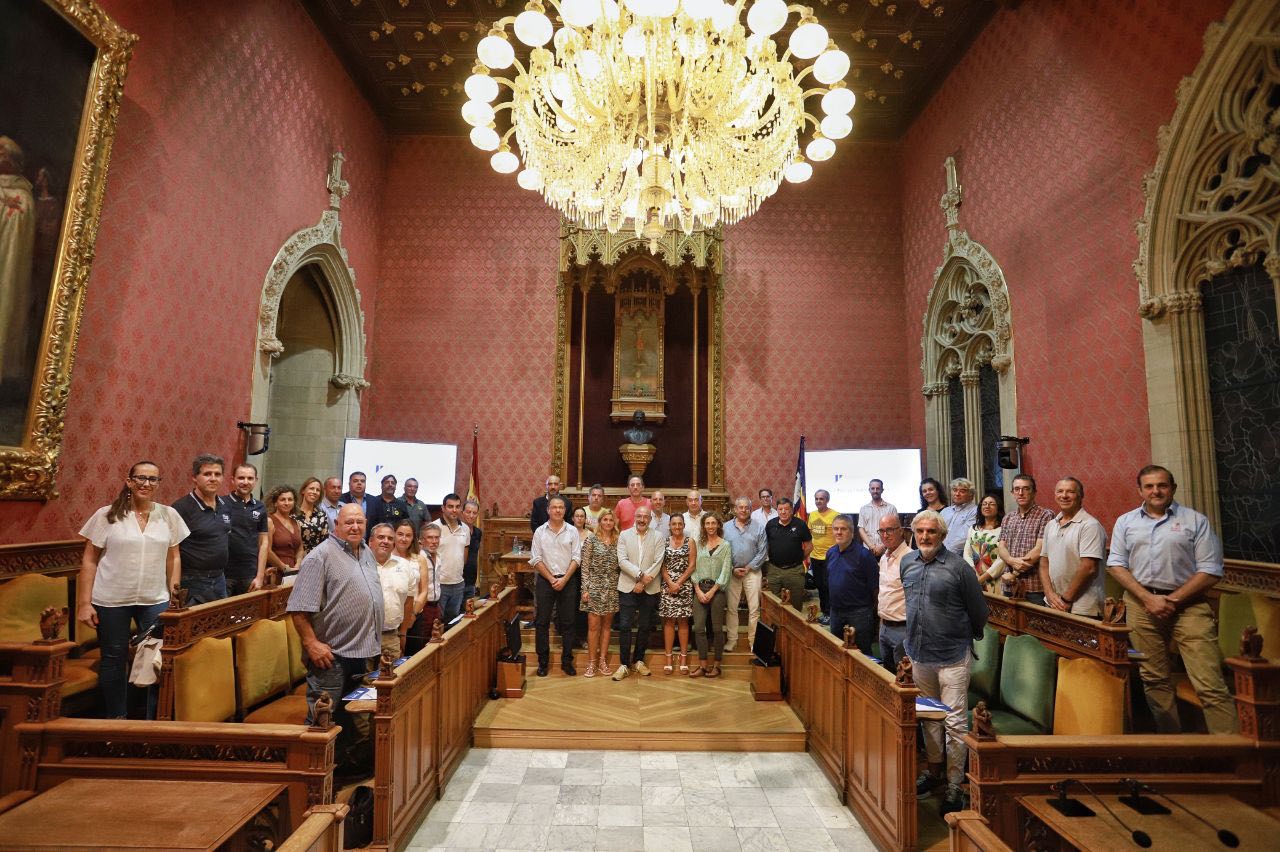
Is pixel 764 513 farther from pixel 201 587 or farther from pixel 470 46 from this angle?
pixel 470 46

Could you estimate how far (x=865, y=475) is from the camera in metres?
7.87

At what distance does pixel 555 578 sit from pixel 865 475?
13.9ft

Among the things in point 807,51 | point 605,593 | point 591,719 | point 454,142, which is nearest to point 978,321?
point 807,51

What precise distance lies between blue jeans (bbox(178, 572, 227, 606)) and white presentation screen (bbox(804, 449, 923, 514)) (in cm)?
625

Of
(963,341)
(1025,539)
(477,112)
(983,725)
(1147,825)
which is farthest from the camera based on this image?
(963,341)

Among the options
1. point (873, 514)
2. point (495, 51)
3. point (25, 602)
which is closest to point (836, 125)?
point (495, 51)

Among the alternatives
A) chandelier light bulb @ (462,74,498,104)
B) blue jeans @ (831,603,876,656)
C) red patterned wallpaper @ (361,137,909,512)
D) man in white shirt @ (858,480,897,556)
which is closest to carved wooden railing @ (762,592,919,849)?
blue jeans @ (831,603,876,656)

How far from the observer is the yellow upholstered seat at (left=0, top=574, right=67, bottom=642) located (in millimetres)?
3604

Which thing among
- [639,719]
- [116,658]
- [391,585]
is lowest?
[639,719]

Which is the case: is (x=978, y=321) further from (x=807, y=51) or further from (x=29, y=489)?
(x=29, y=489)

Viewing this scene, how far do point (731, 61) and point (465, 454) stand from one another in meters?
6.20

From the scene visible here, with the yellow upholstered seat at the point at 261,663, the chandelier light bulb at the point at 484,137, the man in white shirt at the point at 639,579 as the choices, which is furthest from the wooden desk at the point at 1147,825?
the chandelier light bulb at the point at 484,137

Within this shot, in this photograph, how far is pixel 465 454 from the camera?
347 inches

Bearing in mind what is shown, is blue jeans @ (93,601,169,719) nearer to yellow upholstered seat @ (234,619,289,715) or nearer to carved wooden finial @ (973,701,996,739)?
yellow upholstered seat @ (234,619,289,715)
